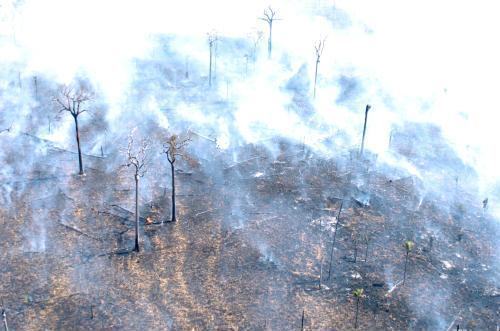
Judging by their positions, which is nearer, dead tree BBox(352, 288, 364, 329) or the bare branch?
dead tree BBox(352, 288, 364, 329)

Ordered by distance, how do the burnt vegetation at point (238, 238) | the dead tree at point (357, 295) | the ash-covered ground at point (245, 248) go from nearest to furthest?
1. the dead tree at point (357, 295)
2. the ash-covered ground at point (245, 248)
3. the burnt vegetation at point (238, 238)

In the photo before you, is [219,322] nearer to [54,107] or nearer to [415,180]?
[415,180]

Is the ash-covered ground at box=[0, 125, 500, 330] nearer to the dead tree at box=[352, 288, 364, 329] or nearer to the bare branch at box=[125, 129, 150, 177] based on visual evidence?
the dead tree at box=[352, 288, 364, 329]

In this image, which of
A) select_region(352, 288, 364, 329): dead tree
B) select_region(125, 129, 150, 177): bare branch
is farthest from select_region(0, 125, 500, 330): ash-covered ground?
select_region(125, 129, 150, 177): bare branch

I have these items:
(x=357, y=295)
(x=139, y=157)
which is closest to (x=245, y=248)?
(x=357, y=295)

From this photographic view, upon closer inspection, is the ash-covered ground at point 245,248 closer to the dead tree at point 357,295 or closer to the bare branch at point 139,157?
the dead tree at point 357,295

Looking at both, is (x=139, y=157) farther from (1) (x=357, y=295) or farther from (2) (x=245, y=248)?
(1) (x=357, y=295)

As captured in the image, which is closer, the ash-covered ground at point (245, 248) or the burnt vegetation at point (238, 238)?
the ash-covered ground at point (245, 248)

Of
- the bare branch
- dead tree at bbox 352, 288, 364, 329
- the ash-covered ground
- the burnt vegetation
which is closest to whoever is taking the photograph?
dead tree at bbox 352, 288, 364, 329

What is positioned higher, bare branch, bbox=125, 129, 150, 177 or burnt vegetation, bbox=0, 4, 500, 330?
bare branch, bbox=125, 129, 150, 177

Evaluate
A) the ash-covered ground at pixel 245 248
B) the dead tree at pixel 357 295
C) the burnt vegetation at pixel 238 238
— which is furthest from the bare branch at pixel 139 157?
the dead tree at pixel 357 295
